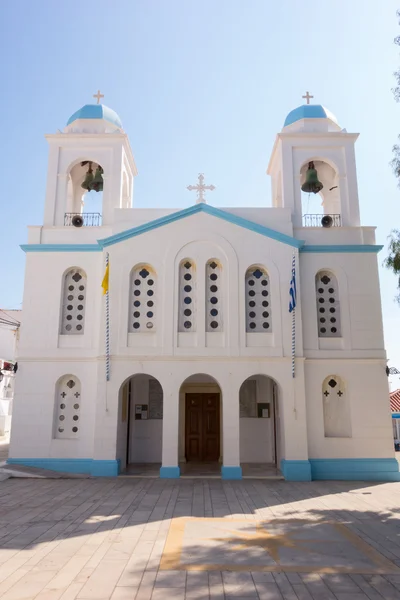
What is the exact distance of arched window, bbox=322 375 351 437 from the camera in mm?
15211

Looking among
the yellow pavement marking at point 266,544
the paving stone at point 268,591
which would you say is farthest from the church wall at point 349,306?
the paving stone at point 268,591

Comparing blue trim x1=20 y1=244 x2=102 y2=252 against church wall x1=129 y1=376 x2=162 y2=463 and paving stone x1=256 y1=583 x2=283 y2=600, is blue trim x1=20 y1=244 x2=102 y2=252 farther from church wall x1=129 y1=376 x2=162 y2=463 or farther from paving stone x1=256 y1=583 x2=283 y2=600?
paving stone x1=256 y1=583 x2=283 y2=600

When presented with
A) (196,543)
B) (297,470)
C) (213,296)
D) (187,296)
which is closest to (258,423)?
(297,470)

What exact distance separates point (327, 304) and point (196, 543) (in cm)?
1014

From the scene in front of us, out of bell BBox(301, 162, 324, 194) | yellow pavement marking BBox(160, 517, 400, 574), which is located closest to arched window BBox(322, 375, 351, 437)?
yellow pavement marking BBox(160, 517, 400, 574)

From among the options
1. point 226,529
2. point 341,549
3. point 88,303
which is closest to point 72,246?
point 88,303

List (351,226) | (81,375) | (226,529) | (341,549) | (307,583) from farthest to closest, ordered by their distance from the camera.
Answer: (351,226) < (81,375) < (226,529) < (341,549) < (307,583)

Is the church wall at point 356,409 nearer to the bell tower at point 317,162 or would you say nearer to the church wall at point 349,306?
the church wall at point 349,306

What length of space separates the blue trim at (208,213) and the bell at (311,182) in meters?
2.81

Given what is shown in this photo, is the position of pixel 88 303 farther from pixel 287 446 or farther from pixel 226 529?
pixel 226 529

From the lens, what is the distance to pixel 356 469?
1456cm

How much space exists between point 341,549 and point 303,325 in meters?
8.78

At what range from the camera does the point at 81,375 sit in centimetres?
1524

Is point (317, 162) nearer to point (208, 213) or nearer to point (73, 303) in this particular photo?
point (208, 213)
